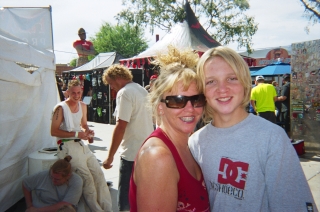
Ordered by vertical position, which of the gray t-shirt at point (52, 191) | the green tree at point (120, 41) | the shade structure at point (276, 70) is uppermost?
the green tree at point (120, 41)

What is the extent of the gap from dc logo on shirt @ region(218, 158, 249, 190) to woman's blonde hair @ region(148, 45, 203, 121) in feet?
1.53

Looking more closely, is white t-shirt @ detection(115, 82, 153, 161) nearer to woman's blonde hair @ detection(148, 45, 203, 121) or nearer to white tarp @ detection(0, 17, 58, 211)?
woman's blonde hair @ detection(148, 45, 203, 121)

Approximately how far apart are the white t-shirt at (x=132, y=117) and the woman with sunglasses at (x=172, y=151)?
1.41m

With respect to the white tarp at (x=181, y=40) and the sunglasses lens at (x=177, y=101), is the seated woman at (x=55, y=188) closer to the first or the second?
the sunglasses lens at (x=177, y=101)

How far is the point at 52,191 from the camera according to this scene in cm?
344

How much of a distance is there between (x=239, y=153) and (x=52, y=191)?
280 centimetres

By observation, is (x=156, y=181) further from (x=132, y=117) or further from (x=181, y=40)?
(x=181, y=40)

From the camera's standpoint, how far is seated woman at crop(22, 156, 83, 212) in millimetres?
3363

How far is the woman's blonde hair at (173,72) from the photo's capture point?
5.21 ft

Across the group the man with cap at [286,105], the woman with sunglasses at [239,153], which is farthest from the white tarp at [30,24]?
the man with cap at [286,105]

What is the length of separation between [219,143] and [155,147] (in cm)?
42

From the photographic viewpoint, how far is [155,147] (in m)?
1.35

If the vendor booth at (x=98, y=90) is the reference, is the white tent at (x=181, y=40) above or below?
above

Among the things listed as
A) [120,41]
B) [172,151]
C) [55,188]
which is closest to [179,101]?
[172,151]
